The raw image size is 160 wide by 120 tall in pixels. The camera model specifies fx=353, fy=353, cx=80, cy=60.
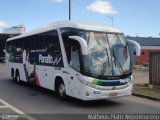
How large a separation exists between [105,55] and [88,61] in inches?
30.4

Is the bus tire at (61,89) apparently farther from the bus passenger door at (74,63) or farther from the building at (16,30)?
the building at (16,30)

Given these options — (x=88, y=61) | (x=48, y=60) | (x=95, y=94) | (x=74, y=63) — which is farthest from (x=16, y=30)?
(x=95, y=94)

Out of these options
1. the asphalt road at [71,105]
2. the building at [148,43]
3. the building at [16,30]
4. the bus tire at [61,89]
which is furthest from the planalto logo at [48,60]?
the building at [16,30]

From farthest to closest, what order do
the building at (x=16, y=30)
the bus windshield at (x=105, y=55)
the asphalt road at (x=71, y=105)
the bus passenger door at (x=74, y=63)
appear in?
the building at (x=16, y=30) → the bus passenger door at (x=74, y=63) → the bus windshield at (x=105, y=55) → the asphalt road at (x=71, y=105)

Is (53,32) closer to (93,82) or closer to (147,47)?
(93,82)

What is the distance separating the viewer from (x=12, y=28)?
12181 cm

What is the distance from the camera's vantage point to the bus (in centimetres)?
1275

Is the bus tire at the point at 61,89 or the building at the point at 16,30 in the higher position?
the building at the point at 16,30

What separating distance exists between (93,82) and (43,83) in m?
4.70

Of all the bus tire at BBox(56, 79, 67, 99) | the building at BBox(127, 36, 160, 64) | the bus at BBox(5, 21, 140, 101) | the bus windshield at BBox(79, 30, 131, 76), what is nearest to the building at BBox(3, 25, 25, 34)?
the building at BBox(127, 36, 160, 64)

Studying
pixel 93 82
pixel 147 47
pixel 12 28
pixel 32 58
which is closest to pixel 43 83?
pixel 32 58

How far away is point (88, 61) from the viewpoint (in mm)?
12789

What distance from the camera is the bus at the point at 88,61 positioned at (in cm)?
1275

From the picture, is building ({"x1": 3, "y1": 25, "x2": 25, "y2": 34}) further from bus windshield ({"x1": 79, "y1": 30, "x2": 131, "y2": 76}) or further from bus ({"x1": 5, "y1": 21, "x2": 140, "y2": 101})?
bus windshield ({"x1": 79, "y1": 30, "x2": 131, "y2": 76})
